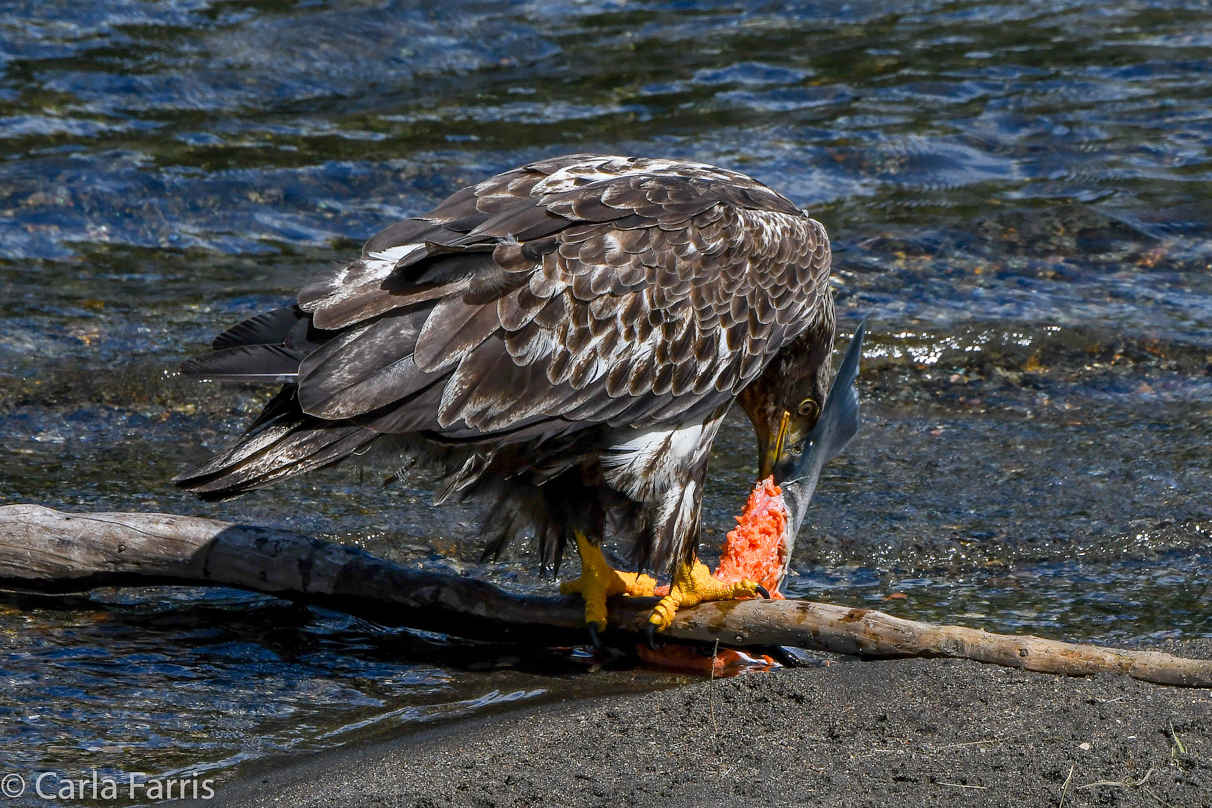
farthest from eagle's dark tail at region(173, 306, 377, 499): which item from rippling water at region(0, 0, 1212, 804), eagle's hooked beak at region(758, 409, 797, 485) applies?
eagle's hooked beak at region(758, 409, 797, 485)

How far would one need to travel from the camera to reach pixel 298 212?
9797mm

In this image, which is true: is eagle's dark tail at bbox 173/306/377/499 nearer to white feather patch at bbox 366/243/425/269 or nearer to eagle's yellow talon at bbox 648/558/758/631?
white feather patch at bbox 366/243/425/269

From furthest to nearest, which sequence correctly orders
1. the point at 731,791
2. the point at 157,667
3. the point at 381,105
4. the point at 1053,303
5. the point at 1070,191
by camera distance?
the point at 381,105, the point at 1070,191, the point at 1053,303, the point at 157,667, the point at 731,791

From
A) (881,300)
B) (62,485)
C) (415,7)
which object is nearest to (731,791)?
(62,485)

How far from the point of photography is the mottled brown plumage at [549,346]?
14.4 ft

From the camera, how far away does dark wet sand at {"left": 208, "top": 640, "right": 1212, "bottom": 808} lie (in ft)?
11.2

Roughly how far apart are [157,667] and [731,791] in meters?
2.07

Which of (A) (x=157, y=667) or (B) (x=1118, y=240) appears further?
(B) (x=1118, y=240)

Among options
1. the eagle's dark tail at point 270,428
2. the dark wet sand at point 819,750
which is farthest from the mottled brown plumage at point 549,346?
the dark wet sand at point 819,750

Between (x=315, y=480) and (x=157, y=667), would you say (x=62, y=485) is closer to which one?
(x=315, y=480)

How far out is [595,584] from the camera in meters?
4.80

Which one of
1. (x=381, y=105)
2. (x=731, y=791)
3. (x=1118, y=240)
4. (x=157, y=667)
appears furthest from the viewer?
(x=381, y=105)

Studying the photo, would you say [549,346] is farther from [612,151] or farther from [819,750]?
[612,151]
